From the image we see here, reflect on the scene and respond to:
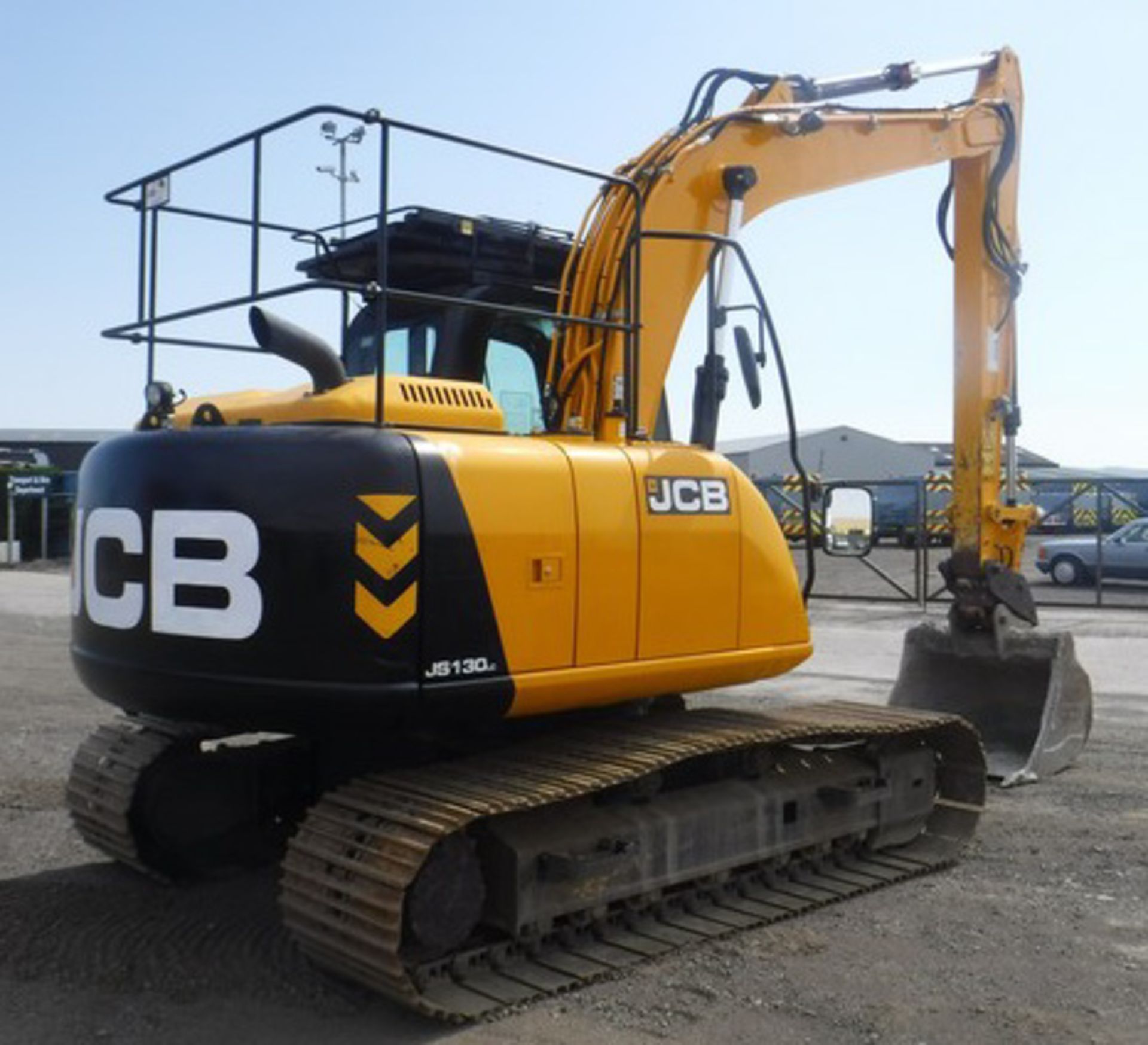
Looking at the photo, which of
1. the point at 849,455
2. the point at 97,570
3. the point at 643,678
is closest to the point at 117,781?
the point at 97,570

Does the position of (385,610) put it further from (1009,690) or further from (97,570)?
(1009,690)

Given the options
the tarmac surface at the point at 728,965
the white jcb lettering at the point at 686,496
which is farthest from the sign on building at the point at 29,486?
the white jcb lettering at the point at 686,496

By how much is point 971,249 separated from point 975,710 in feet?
9.09

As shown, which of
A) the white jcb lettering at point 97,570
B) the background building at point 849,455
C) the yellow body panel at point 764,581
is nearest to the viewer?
the white jcb lettering at point 97,570

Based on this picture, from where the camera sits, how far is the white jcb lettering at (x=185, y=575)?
442 centimetres

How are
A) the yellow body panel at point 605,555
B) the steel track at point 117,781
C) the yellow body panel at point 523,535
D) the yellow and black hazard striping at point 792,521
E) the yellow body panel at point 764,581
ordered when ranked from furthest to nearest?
the yellow and black hazard striping at point 792,521
the steel track at point 117,781
the yellow body panel at point 764,581
the yellow body panel at point 605,555
the yellow body panel at point 523,535

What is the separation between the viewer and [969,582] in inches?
313

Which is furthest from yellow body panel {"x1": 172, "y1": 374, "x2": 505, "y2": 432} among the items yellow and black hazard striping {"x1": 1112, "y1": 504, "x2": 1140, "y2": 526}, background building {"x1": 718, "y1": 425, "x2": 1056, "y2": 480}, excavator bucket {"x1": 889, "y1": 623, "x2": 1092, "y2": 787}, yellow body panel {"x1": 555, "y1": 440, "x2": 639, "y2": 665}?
background building {"x1": 718, "y1": 425, "x2": 1056, "y2": 480}

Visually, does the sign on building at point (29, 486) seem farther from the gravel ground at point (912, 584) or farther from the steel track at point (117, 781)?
the steel track at point (117, 781)

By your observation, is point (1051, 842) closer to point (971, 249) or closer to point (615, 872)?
point (615, 872)

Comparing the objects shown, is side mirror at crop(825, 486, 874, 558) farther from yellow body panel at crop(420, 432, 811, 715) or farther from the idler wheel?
the idler wheel

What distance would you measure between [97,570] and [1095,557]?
69.8ft

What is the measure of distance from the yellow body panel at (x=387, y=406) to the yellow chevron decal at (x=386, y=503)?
1.34 feet

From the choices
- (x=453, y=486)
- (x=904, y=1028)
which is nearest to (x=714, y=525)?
(x=453, y=486)
